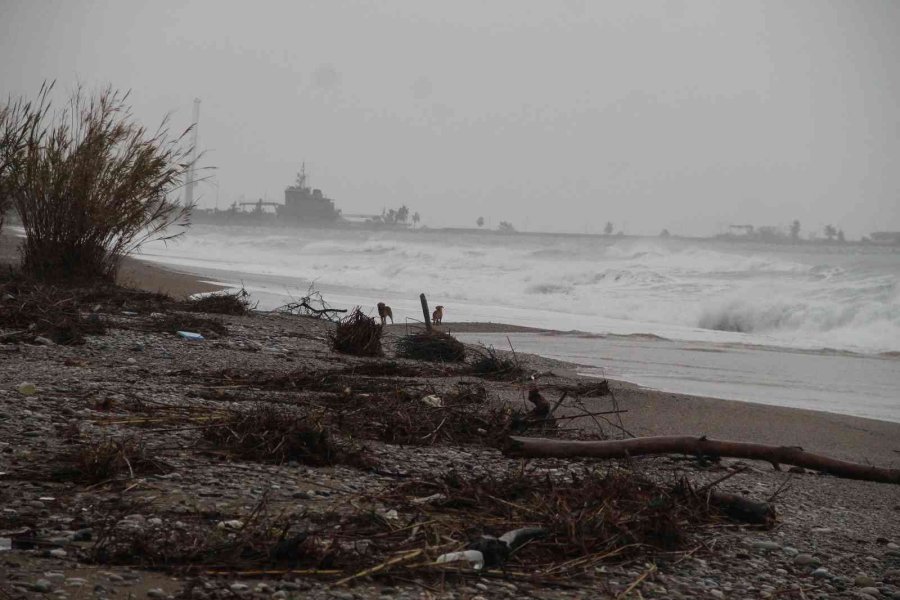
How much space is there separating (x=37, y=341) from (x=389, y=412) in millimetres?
3346

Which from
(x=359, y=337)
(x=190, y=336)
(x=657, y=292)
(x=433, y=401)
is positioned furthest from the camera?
(x=657, y=292)

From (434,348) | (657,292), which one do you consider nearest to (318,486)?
(434,348)

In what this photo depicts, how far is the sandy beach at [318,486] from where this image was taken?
2803mm

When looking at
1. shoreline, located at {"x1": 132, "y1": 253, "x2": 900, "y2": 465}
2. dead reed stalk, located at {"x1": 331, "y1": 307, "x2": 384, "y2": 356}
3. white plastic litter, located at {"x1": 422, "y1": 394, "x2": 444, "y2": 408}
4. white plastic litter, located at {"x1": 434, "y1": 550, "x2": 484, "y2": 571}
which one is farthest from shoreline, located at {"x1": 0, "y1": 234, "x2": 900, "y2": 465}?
white plastic litter, located at {"x1": 434, "y1": 550, "x2": 484, "y2": 571}

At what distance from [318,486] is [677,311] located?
19.0 meters

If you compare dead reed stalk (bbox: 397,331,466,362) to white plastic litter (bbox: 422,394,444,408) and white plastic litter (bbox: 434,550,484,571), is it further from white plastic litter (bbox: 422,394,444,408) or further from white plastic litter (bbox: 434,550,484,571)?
white plastic litter (bbox: 434,550,484,571)

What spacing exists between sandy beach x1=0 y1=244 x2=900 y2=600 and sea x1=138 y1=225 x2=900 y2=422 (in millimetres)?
2820

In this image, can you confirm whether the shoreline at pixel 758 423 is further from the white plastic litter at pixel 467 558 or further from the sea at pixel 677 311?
the white plastic litter at pixel 467 558

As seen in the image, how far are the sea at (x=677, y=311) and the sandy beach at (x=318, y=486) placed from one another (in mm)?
2820

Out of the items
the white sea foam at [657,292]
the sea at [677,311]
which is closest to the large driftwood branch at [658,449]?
the sea at [677,311]

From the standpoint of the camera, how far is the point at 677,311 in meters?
21.9

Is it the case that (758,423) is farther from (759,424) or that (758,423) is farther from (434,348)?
(434,348)

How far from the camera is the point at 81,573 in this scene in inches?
103

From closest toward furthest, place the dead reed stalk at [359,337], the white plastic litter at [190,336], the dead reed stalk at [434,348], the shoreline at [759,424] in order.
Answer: the shoreline at [759,424] → the white plastic litter at [190,336] → the dead reed stalk at [359,337] → the dead reed stalk at [434,348]
